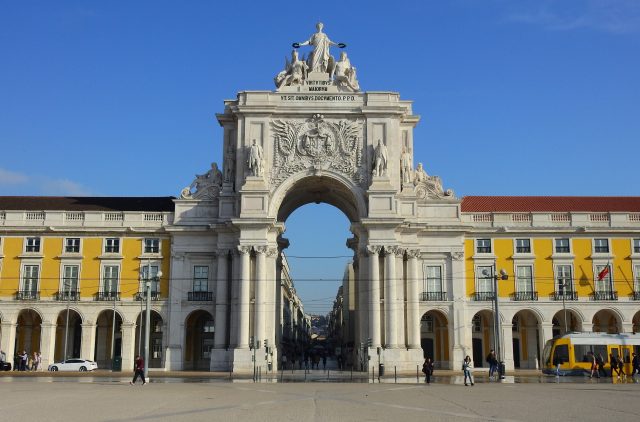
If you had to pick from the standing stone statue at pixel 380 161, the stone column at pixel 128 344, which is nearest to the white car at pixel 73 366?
the stone column at pixel 128 344

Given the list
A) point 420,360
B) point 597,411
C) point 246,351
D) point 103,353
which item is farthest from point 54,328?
point 597,411

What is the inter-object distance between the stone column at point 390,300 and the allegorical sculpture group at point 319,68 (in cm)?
1578

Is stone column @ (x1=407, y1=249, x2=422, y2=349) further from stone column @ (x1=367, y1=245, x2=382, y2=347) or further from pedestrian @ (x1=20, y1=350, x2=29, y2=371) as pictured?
pedestrian @ (x1=20, y1=350, x2=29, y2=371)

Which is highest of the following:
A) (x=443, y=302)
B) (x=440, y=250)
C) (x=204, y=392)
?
(x=440, y=250)

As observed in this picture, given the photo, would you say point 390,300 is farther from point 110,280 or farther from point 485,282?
point 110,280

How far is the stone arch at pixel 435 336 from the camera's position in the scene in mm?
66250

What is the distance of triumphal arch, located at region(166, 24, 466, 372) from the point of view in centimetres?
6166

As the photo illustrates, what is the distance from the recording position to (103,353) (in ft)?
221

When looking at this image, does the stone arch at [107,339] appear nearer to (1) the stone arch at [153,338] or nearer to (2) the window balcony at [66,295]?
(1) the stone arch at [153,338]

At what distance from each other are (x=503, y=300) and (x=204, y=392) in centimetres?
3790

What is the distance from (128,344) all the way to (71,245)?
34.3 ft

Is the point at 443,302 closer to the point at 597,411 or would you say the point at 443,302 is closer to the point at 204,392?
the point at 204,392

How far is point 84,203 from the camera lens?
69562 mm

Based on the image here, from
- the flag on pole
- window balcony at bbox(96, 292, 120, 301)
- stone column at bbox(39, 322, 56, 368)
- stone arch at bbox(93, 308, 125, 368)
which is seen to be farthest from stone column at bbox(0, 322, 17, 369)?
the flag on pole
